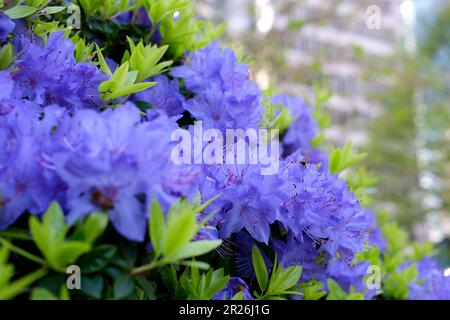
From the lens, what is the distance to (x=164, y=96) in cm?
140

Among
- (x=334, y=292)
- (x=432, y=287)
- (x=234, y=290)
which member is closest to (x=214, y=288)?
(x=234, y=290)

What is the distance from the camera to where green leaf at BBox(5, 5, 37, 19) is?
1134 mm

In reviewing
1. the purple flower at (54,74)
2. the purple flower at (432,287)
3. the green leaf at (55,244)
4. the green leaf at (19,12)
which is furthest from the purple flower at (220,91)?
the purple flower at (432,287)

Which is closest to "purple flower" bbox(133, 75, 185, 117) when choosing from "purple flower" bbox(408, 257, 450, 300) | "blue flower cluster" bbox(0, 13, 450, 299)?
"blue flower cluster" bbox(0, 13, 450, 299)

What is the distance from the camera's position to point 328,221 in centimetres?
117

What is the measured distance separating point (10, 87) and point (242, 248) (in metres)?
0.63

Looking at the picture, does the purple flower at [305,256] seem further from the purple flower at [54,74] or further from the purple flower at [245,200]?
the purple flower at [54,74]

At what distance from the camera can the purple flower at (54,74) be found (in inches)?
44.7

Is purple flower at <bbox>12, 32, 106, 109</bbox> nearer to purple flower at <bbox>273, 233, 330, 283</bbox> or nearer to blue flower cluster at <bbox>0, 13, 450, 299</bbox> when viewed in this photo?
blue flower cluster at <bbox>0, 13, 450, 299</bbox>

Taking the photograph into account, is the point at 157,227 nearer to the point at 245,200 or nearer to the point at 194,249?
the point at 194,249

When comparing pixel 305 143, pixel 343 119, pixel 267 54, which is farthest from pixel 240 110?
pixel 343 119

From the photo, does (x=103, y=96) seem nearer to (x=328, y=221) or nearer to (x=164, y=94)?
(x=164, y=94)

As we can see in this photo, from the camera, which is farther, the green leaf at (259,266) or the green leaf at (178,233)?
the green leaf at (259,266)

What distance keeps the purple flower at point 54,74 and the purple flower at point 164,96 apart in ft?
0.72
